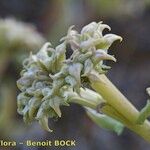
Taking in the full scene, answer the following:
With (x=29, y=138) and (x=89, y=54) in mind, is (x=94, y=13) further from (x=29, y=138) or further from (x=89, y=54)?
(x=89, y=54)

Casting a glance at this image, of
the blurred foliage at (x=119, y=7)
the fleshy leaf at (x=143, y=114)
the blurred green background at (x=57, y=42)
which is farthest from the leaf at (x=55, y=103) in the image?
the blurred foliage at (x=119, y=7)

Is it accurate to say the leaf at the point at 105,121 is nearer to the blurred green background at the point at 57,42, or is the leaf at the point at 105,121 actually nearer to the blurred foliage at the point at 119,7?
the blurred green background at the point at 57,42

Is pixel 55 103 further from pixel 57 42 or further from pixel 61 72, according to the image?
pixel 57 42

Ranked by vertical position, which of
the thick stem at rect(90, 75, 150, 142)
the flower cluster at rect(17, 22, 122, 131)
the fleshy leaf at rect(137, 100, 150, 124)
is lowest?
the fleshy leaf at rect(137, 100, 150, 124)

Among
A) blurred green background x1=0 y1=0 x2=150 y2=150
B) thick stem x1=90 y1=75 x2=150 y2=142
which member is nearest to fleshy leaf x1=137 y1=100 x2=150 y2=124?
thick stem x1=90 y1=75 x2=150 y2=142

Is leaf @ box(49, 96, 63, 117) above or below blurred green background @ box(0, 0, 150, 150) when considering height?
below

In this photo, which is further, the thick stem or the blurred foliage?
the blurred foliage

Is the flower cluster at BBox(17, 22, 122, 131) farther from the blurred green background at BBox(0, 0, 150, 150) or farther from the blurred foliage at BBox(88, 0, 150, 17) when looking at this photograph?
the blurred foliage at BBox(88, 0, 150, 17)

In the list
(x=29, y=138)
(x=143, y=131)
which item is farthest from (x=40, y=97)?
(x=29, y=138)
